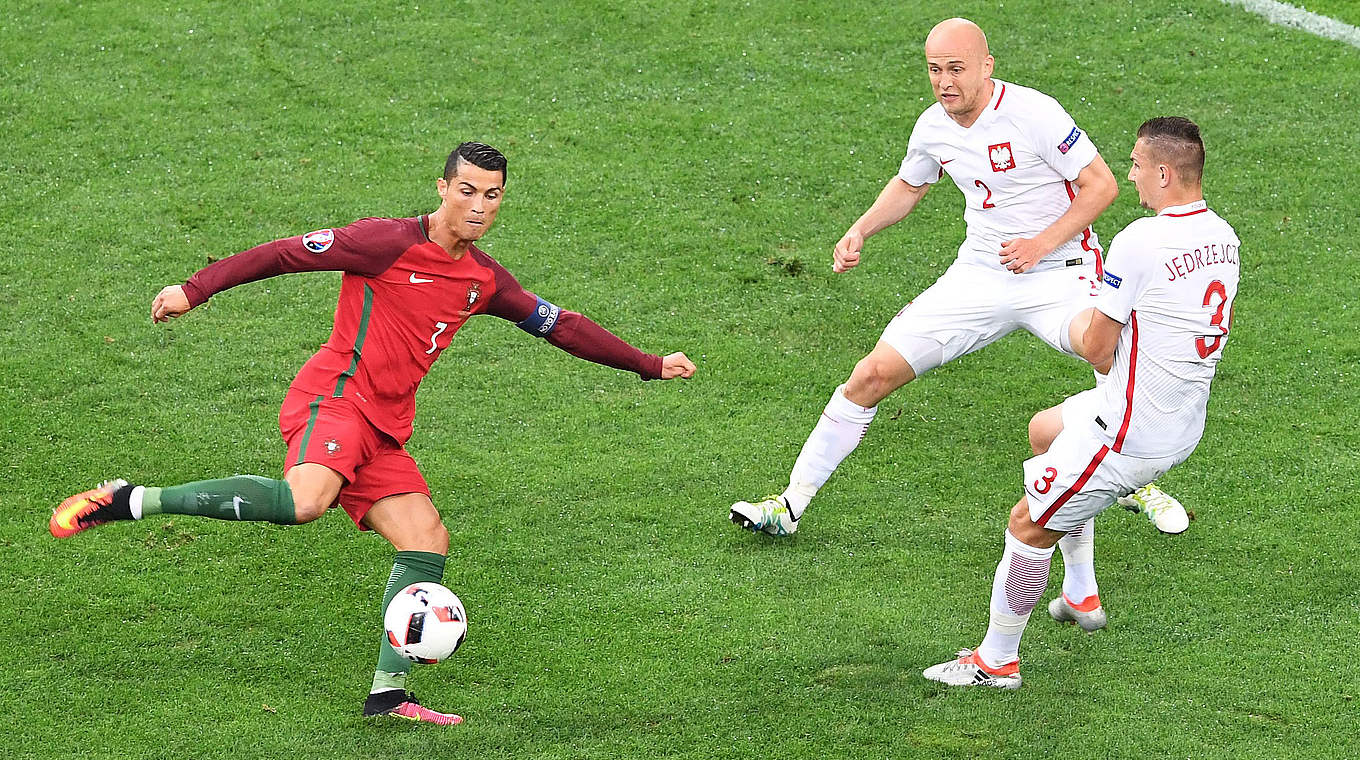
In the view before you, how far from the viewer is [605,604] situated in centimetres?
627

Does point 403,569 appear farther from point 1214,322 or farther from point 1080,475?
point 1214,322

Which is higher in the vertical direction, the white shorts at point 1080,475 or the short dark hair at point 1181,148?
the short dark hair at point 1181,148

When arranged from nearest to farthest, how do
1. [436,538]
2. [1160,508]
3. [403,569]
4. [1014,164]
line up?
[403,569], [436,538], [1014,164], [1160,508]

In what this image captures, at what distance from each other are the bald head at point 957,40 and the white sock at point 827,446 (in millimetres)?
1567

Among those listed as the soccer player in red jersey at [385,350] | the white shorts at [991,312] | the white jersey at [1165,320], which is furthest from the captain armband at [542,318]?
the white jersey at [1165,320]

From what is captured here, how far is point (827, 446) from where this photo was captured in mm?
6684

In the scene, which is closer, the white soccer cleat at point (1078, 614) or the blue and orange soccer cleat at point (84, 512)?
the blue and orange soccer cleat at point (84, 512)

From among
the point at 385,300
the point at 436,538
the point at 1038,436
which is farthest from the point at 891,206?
the point at 436,538

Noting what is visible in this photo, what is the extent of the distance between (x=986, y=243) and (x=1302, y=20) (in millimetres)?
6283

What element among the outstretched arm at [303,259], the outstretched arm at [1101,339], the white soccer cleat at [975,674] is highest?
the outstretched arm at [1101,339]

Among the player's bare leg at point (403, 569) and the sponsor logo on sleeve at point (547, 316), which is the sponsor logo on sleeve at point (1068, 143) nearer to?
the sponsor logo on sleeve at point (547, 316)

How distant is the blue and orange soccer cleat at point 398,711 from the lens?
17.9ft

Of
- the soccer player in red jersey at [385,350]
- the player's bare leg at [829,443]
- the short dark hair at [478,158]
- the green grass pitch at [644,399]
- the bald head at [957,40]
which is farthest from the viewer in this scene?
the player's bare leg at [829,443]

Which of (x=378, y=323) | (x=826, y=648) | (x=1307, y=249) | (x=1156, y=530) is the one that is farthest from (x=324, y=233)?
(x=1307, y=249)
